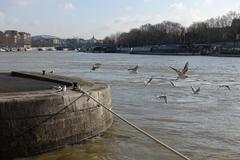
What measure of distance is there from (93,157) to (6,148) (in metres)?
1.96

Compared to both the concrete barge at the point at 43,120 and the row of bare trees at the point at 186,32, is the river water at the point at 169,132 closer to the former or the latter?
the concrete barge at the point at 43,120

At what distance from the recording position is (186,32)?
171 metres

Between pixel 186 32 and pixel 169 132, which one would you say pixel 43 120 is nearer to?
pixel 169 132

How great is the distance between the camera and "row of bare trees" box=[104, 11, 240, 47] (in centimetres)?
15162

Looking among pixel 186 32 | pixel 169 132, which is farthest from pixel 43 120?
pixel 186 32

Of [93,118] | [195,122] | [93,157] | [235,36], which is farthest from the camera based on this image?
[235,36]

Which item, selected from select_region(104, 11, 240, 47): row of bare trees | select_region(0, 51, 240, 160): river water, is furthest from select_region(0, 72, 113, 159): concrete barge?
select_region(104, 11, 240, 47): row of bare trees

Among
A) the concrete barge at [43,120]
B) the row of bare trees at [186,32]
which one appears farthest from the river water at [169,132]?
the row of bare trees at [186,32]

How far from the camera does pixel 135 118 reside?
58.4ft

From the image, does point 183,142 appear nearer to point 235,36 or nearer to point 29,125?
point 29,125

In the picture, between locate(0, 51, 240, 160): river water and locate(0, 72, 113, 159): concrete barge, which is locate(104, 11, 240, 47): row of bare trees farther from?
locate(0, 72, 113, 159): concrete barge

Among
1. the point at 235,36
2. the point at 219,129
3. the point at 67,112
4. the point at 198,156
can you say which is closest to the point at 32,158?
the point at 67,112

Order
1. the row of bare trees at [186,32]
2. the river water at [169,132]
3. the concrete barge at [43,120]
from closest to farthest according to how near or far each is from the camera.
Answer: the concrete barge at [43,120] → the river water at [169,132] → the row of bare trees at [186,32]

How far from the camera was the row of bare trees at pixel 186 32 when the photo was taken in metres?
152
